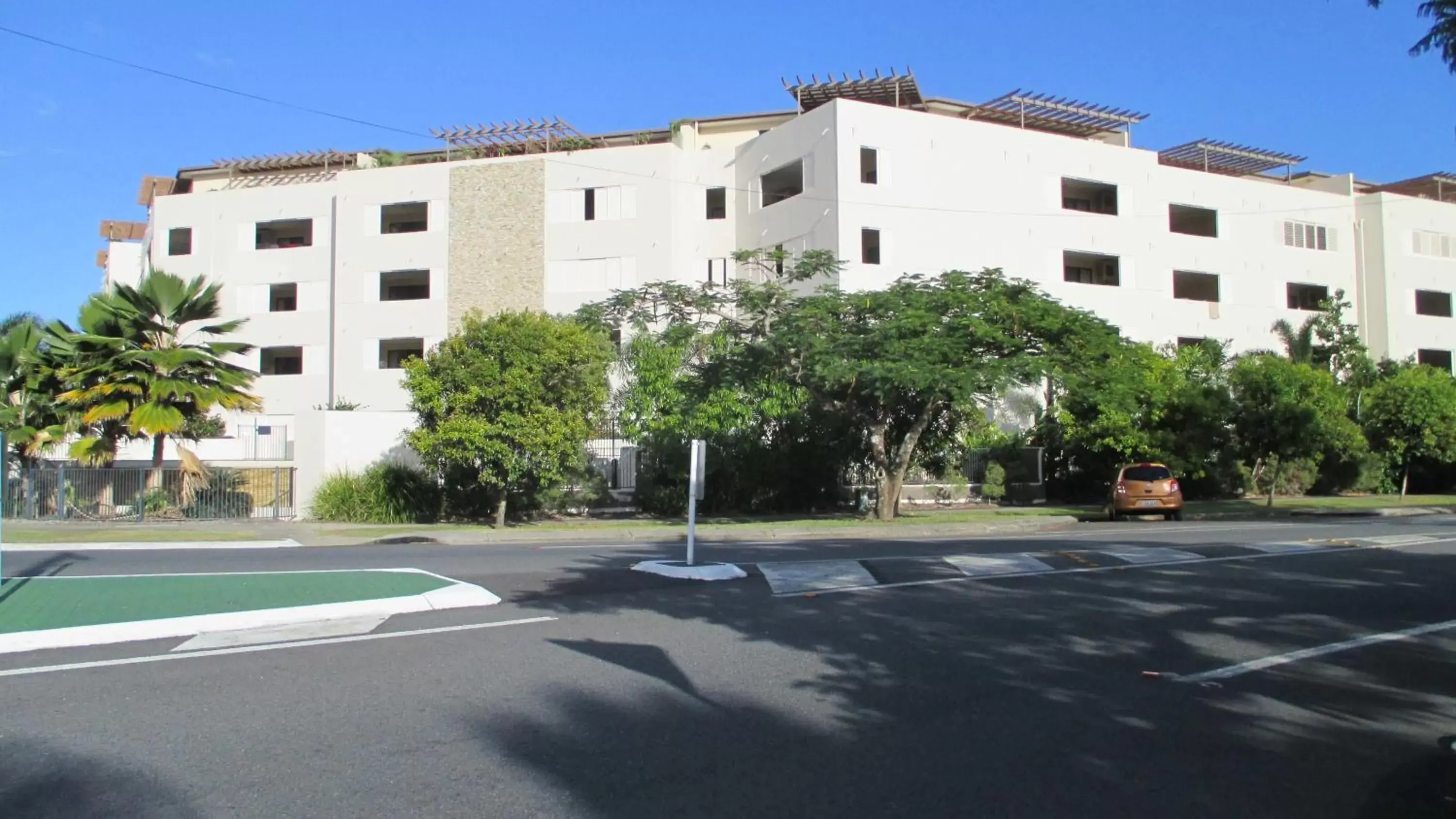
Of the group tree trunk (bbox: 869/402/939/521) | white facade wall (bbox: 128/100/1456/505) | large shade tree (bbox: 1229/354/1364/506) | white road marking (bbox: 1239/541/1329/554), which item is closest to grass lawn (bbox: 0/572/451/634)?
white road marking (bbox: 1239/541/1329/554)

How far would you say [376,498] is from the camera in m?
27.6

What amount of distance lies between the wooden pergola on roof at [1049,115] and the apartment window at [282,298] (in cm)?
2947

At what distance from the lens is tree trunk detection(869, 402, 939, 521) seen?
88.8 ft

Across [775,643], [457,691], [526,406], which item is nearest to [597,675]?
[457,691]

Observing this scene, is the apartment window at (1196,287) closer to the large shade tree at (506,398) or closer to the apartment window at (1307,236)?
the apartment window at (1307,236)

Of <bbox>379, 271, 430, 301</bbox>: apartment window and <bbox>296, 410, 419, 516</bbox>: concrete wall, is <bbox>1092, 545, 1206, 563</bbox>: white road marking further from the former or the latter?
<bbox>379, 271, 430, 301</bbox>: apartment window

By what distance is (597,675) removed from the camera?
8.28m

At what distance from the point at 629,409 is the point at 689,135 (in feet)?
66.0

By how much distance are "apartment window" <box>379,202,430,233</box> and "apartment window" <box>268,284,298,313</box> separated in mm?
4756

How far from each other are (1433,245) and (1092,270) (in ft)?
61.2

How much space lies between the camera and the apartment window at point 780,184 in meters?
41.1

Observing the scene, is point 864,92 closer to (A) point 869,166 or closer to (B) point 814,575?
(A) point 869,166

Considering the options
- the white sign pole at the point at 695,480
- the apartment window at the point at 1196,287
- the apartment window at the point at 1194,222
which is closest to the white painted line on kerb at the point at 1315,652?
the white sign pole at the point at 695,480

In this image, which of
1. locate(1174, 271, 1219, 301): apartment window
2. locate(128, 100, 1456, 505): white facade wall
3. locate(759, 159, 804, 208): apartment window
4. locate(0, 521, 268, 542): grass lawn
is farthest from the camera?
locate(1174, 271, 1219, 301): apartment window
